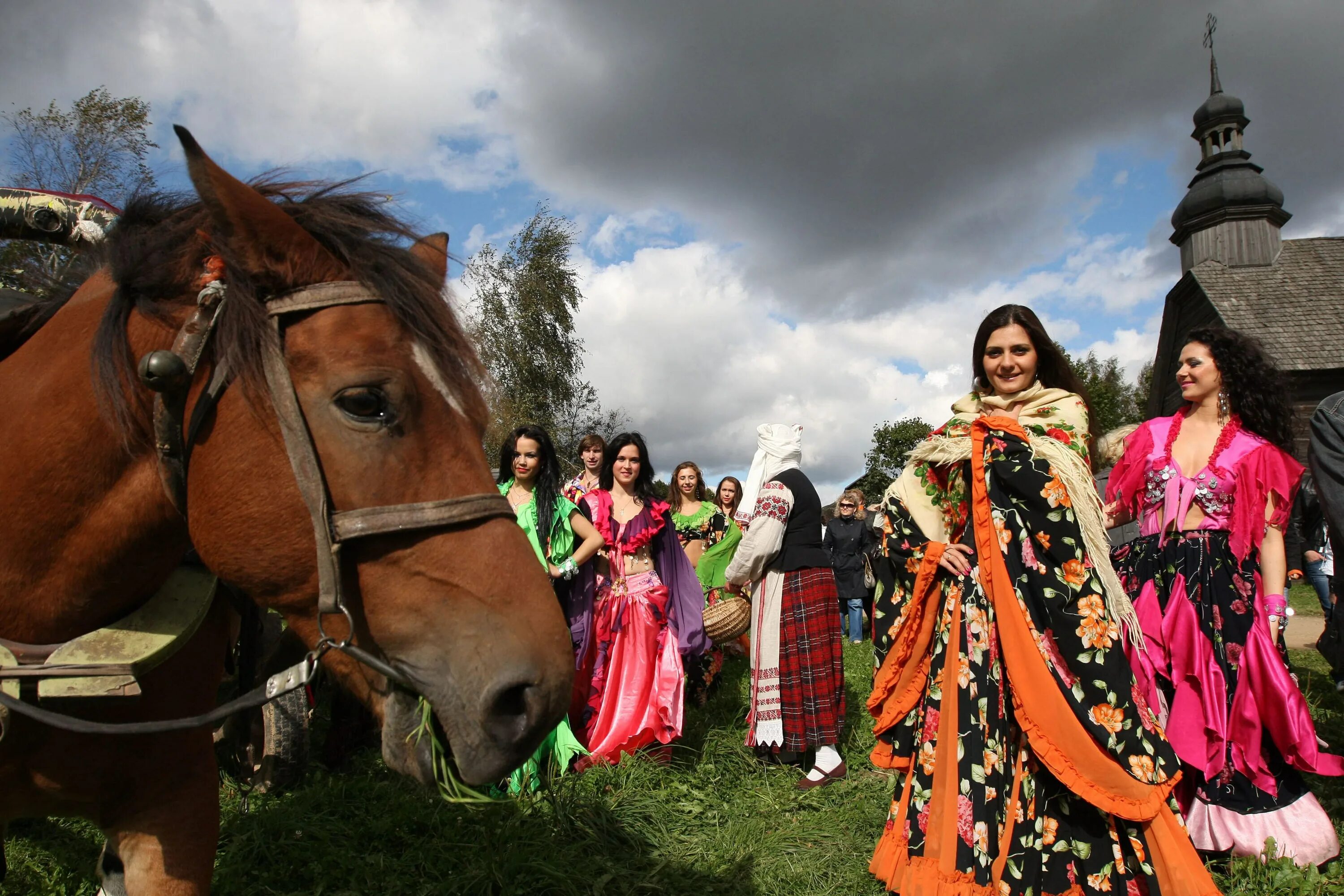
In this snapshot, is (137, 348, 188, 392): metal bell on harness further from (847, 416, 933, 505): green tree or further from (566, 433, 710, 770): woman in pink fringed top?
(847, 416, 933, 505): green tree

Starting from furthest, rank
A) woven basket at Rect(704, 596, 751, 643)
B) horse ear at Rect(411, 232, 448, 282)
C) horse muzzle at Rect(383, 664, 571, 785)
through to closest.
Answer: woven basket at Rect(704, 596, 751, 643)
horse ear at Rect(411, 232, 448, 282)
horse muzzle at Rect(383, 664, 571, 785)

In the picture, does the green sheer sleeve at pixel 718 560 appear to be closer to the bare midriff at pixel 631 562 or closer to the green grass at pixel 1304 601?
the bare midriff at pixel 631 562

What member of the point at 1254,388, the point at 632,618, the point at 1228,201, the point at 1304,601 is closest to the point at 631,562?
the point at 632,618

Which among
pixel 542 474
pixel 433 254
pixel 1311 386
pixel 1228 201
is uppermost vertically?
pixel 1228 201

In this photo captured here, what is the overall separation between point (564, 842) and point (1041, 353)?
2.87m

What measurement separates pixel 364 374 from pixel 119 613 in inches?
34.9

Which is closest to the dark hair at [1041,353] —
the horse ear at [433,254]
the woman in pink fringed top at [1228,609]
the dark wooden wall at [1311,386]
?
the woman in pink fringed top at [1228,609]

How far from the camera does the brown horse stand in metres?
1.14

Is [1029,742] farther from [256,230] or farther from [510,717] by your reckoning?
[256,230]

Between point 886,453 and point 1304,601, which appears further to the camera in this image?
point 886,453

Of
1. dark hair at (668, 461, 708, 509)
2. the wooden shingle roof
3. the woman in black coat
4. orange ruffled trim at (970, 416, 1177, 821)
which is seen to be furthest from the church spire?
orange ruffled trim at (970, 416, 1177, 821)

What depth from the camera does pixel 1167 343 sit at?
26.0 meters

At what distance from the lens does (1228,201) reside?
2514 cm

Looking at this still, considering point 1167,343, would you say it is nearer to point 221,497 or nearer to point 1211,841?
point 1211,841
